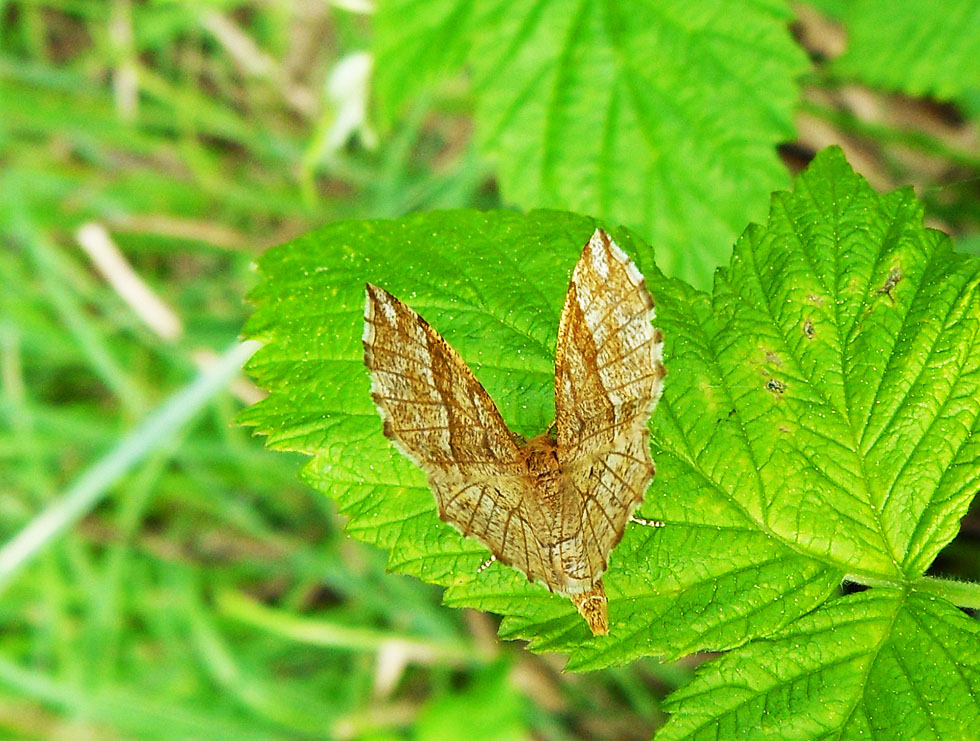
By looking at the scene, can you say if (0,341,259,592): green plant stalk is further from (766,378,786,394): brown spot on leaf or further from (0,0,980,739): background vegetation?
(766,378,786,394): brown spot on leaf

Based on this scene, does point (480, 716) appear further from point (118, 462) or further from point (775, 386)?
point (775, 386)

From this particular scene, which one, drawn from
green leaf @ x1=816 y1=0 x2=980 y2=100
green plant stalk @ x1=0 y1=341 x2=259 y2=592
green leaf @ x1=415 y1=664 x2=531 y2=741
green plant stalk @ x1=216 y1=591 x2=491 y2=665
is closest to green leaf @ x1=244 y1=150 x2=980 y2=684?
green leaf @ x1=816 y1=0 x2=980 y2=100

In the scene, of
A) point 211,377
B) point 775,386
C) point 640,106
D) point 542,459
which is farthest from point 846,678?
point 211,377

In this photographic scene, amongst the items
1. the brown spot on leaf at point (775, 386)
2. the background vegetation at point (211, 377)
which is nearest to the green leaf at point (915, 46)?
the background vegetation at point (211, 377)

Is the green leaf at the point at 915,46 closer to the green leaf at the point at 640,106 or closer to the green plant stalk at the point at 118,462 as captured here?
the green leaf at the point at 640,106

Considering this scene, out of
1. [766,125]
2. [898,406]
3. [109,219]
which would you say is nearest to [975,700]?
[898,406]

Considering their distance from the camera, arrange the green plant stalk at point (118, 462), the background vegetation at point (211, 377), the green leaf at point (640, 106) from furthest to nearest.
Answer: the background vegetation at point (211, 377) < the green plant stalk at point (118, 462) < the green leaf at point (640, 106)

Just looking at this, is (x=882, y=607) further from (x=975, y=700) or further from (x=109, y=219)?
(x=109, y=219)

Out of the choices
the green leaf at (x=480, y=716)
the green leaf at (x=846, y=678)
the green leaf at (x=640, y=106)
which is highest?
the green leaf at (x=640, y=106)
